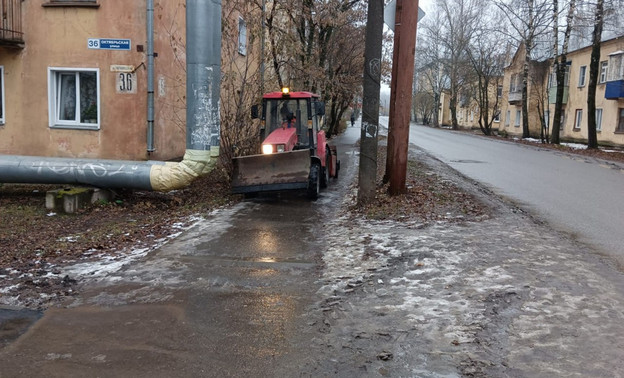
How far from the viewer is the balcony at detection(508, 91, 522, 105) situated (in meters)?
47.9

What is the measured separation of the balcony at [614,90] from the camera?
30.3 metres

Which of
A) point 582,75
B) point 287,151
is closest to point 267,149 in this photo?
point 287,151

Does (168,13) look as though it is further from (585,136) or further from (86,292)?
(585,136)

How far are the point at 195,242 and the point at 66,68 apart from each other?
26.6 feet

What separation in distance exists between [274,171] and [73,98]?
6.68 metres

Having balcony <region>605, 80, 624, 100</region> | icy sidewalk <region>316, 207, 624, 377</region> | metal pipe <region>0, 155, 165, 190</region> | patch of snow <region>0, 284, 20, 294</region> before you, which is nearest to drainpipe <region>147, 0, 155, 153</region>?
metal pipe <region>0, 155, 165, 190</region>

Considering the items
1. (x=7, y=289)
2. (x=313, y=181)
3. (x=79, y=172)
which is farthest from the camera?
(x=313, y=181)

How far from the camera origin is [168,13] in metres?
12.5

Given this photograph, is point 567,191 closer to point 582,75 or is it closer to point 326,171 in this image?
point 326,171

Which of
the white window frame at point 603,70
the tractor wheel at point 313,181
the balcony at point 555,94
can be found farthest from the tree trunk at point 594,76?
the tractor wheel at point 313,181

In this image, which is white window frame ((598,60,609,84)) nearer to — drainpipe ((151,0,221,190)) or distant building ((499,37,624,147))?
distant building ((499,37,624,147))

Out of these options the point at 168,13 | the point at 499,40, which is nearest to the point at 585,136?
the point at 499,40

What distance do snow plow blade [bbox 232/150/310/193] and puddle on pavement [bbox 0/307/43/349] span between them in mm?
5566

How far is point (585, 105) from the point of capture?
35625mm
